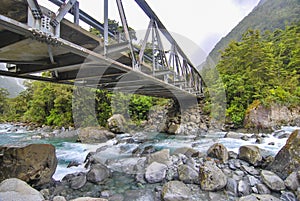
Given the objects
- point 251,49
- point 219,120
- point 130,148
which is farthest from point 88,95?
point 251,49

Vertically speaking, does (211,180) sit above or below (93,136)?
below

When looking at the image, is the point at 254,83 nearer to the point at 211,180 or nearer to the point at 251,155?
the point at 251,155

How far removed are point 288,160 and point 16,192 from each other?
17.5 feet

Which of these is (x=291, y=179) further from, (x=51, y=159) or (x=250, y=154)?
(x=51, y=159)

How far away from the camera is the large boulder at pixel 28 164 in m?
3.52

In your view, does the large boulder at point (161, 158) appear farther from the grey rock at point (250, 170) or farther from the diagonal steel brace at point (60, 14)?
the diagonal steel brace at point (60, 14)

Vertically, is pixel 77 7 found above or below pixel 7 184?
above

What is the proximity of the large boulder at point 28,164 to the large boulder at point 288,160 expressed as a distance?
5.23 metres

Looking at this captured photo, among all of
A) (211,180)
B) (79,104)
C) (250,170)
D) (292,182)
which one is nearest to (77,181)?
(211,180)

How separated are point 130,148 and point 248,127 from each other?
680 cm

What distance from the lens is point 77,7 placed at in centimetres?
228

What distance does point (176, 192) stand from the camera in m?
3.25

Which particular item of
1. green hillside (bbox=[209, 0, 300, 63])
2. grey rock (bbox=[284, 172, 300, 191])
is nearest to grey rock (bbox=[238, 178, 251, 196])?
grey rock (bbox=[284, 172, 300, 191])

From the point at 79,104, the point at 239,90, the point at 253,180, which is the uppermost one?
the point at 239,90
